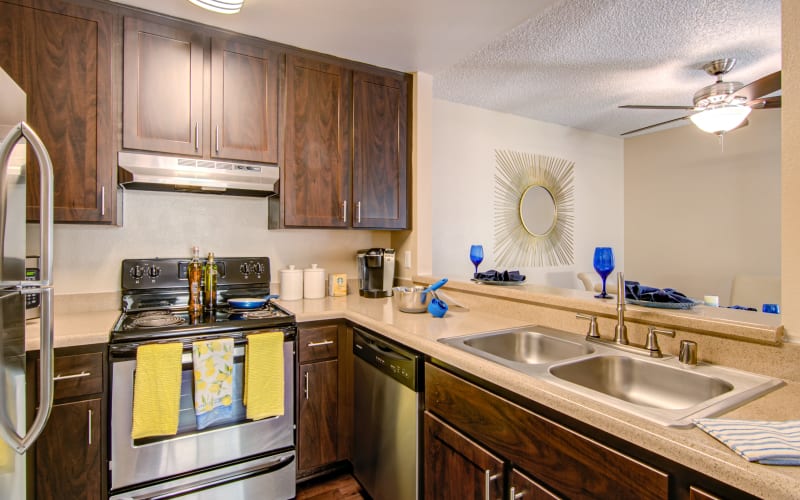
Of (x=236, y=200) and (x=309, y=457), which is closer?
(x=309, y=457)

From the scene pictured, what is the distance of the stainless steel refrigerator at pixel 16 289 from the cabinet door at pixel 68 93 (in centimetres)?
72

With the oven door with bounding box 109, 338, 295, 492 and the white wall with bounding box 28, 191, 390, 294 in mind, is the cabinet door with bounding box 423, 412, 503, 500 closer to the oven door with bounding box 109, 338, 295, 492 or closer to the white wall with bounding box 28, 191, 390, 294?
the oven door with bounding box 109, 338, 295, 492

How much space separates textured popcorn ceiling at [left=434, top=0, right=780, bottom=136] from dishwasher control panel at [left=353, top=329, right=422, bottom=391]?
1.78 metres

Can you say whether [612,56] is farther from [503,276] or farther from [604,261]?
[604,261]

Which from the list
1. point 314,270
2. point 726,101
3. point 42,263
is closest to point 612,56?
point 726,101

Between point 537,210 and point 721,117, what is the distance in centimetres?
165

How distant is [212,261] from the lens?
7.13ft

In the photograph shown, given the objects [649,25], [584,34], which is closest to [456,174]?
[584,34]

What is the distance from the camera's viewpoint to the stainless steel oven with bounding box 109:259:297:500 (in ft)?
5.13

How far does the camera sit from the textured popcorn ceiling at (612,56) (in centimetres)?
217

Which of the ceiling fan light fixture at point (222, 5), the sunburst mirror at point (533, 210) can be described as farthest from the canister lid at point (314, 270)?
the sunburst mirror at point (533, 210)

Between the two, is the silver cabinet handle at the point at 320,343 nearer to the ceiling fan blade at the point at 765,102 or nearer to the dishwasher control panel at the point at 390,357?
the dishwasher control panel at the point at 390,357

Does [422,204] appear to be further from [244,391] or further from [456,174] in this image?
[244,391]

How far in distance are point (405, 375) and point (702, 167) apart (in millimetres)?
4240
